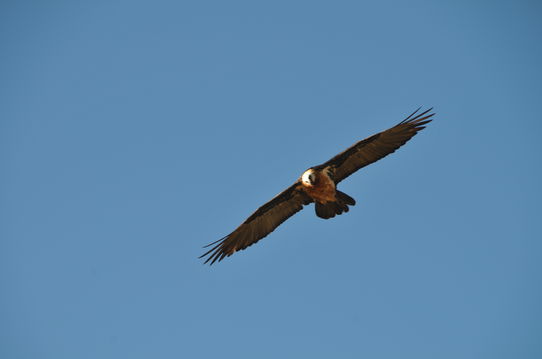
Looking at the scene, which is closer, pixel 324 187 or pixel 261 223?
pixel 324 187

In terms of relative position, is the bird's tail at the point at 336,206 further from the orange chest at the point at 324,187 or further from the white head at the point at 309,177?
the white head at the point at 309,177

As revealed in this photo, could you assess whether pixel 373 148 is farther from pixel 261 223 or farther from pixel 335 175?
pixel 261 223

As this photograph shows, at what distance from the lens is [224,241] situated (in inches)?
496

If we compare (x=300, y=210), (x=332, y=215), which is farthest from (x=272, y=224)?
(x=332, y=215)

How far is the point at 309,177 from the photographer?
11414 mm

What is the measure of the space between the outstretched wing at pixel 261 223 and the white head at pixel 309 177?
2.81ft

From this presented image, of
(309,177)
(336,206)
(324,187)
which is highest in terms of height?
(309,177)

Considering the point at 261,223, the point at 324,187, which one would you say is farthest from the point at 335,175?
the point at 261,223

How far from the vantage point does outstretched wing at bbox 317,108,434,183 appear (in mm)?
11375

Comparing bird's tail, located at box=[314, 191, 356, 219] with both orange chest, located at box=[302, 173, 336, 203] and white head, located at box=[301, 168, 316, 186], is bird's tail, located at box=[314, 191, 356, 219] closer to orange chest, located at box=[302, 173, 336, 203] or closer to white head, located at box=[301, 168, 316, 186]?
orange chest, located at box=[302, 173, 336, 203]

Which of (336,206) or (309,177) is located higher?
(309,177)

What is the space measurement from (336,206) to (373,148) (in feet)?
4.55

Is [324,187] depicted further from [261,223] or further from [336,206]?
[261,223]

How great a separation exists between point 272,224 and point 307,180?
1701 millimetres
